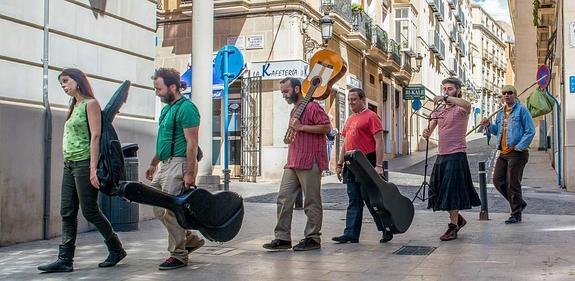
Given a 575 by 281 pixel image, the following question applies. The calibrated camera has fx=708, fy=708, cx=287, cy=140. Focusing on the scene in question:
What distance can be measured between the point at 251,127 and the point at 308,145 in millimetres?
12492

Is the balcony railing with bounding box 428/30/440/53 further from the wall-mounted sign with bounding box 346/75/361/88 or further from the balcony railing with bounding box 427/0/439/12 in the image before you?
the wall-mounted sign with bounding box 346/75/361/88

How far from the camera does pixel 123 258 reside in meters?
6.54

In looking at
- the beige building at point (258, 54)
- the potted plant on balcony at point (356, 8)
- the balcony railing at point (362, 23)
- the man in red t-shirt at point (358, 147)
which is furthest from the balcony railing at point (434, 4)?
the man in red t-shirt at point (358, 147)

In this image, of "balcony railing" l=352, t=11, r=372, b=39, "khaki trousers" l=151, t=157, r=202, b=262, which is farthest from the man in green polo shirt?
"balcony railing" l=352, t=11, r=372, b=39

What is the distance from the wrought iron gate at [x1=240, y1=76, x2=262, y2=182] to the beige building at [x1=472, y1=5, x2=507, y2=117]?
66.9 m

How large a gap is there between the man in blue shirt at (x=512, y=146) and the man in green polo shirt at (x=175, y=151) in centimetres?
447

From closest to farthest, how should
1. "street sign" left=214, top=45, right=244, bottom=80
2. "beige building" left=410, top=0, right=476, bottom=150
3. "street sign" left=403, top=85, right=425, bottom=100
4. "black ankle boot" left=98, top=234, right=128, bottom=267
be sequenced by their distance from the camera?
"black ankle boot" left=98, top=234, right=128, bottom=267 → "street sign" left=214, top=45, right=244, bottom=80 → "street sign" left=403, top=85, right=425, bottom=100 → "beige building" left=410, top=0, right=476, bottom=150

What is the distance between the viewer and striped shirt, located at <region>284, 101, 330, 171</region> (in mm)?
7207

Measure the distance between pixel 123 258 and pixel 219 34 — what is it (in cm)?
1442

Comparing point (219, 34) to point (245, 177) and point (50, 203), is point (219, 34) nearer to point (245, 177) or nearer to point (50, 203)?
point (245, 177)

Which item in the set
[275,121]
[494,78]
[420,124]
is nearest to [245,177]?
[275,121]

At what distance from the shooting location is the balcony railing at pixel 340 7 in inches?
848

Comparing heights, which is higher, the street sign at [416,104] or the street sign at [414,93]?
the street sign at [414,93]

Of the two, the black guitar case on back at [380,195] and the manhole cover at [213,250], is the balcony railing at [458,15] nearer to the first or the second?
the black guitar case on back at [380,195]
